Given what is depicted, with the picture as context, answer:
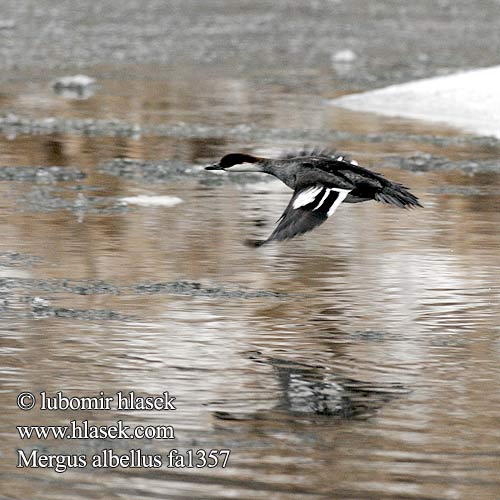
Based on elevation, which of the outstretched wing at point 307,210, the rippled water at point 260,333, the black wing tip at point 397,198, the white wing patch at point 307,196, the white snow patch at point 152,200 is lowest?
the white snow patch at point 152,200

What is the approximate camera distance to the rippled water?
5707mm

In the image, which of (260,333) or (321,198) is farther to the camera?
(321,198)

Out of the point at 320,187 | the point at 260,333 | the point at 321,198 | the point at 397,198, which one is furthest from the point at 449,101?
the point at 260,333

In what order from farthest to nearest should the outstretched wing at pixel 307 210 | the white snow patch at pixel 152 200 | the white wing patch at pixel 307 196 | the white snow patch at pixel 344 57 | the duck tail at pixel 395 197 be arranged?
1. the white snow patch at pixel 344 57
2. the white snow patch at pixel 152 200
3. the duck tail at pixel 395 197
4. the white wing patch at pixel 307 196
5. the outstretched wing at pixel 307 210

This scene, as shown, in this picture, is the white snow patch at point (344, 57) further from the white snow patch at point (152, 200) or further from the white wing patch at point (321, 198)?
the white wing patch at point (321, 198)

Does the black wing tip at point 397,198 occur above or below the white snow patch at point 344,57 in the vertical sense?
above

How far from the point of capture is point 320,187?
8914mm

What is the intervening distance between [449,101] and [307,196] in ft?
31.3

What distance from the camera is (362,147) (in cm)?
1513

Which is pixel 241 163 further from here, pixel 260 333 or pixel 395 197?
pixel 260 333

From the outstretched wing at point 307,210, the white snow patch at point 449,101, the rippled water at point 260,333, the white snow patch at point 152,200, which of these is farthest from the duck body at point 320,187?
the white snow patch at point 449,101

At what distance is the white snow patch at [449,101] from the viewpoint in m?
17.1

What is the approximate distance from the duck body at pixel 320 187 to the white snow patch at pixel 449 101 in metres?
7.09

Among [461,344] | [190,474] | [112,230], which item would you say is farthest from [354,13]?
[190,474]
